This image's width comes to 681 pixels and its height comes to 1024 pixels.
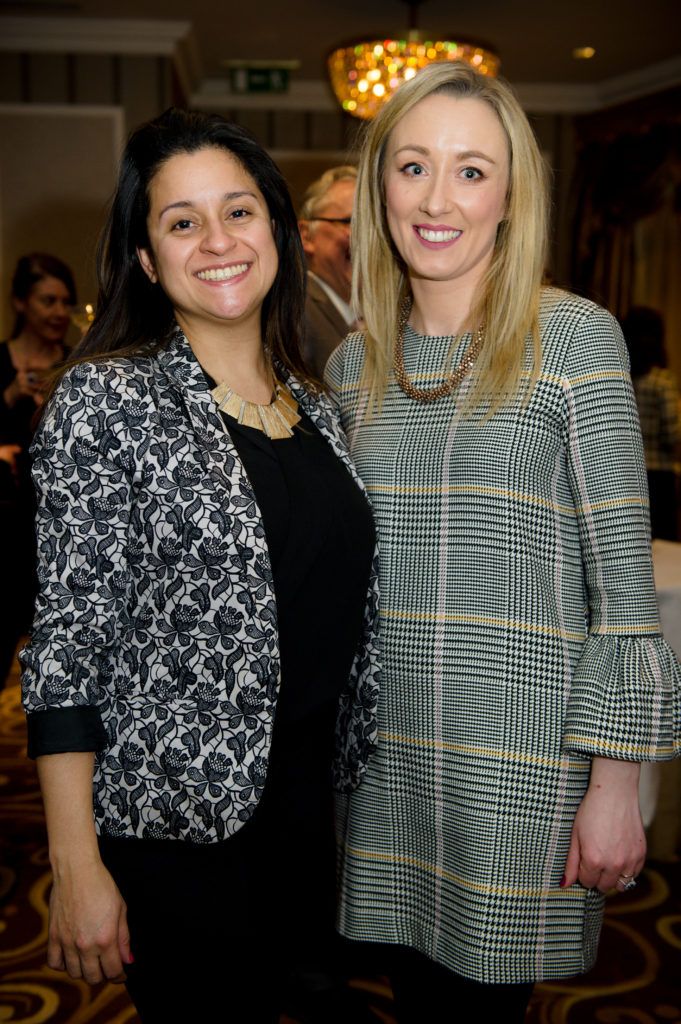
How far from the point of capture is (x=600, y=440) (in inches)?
49.8

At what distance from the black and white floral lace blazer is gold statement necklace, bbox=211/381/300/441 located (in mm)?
146

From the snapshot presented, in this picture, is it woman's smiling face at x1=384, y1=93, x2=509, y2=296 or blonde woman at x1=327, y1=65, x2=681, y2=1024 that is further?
woman's smiling face at x1=384, y1=93, x2=509, y2=296

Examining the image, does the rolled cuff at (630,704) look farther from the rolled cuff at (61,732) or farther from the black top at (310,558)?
the rolled cuff at (61,732)

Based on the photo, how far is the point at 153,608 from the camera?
1227mm

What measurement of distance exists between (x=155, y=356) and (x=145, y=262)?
0.18 m

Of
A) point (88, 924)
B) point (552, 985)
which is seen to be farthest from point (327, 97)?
point (88, 924)

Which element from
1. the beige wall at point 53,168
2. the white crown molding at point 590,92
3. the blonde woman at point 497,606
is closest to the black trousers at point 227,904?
the blonde woman at point 497,606

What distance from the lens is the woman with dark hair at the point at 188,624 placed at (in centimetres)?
119

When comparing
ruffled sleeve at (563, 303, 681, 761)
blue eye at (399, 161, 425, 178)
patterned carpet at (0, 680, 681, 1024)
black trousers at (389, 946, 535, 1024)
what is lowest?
patterned carpet at (0, 680, 681, 1024)

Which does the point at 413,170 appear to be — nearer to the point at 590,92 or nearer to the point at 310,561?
the point at 310,561

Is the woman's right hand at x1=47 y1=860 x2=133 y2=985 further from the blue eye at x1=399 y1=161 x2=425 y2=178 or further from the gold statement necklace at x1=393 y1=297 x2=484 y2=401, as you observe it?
the blue eye at x1=399 y1=161 x2=425 y2=178

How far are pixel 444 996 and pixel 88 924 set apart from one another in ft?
1.71

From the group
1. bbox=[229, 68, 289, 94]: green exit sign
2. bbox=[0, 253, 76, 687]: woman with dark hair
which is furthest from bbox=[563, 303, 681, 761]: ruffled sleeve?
bbox=[229, 68, 289, 94]: green exit sign

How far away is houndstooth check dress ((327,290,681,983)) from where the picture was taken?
4.15 ft
